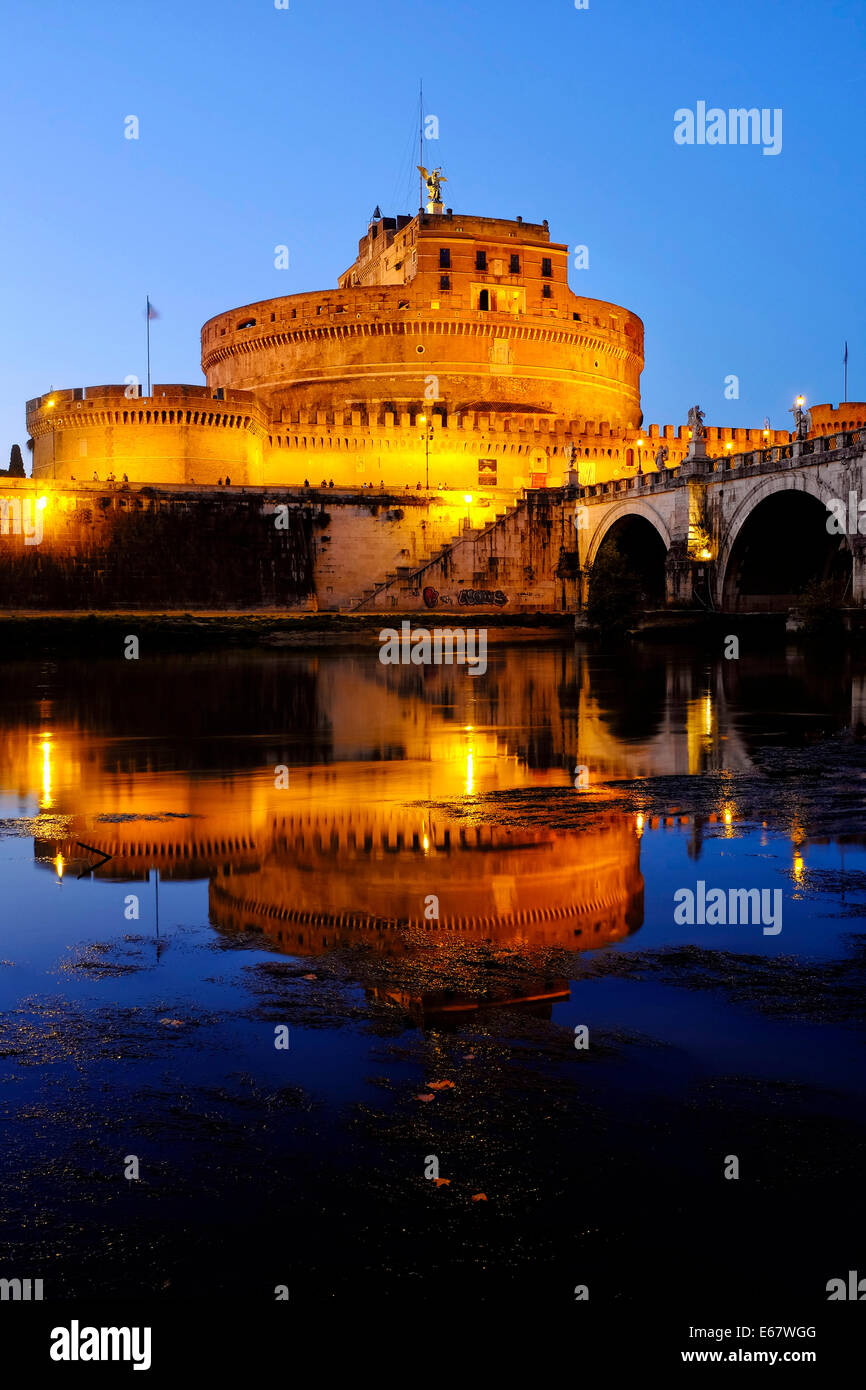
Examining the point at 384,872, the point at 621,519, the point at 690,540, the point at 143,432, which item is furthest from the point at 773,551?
the point at 384,872

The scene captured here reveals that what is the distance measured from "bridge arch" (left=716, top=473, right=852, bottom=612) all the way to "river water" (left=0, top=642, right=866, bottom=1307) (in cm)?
3302

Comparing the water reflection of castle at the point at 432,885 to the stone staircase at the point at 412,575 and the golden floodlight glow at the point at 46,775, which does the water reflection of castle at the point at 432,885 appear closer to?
the golden floodlight glow at the point at 46,775

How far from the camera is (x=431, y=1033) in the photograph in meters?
5.43

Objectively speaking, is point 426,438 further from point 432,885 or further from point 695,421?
point 432,885

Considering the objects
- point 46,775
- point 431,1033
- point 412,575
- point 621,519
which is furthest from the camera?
point 412,575

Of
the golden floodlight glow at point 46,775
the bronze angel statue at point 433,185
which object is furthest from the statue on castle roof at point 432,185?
the golden floodlight glow at point 46,775

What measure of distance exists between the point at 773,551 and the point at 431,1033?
1698 inches

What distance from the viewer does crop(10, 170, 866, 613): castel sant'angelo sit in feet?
177

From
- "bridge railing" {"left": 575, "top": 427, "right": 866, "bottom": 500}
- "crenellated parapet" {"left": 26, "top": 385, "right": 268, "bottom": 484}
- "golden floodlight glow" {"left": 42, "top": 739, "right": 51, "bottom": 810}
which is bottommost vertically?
"golden floodlight glow" {"left": 42, "top": 739, "right": 51, "bottom": 810}

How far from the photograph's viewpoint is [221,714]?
20422mm

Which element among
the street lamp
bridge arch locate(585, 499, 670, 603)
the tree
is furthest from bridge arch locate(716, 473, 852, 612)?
the street lamp

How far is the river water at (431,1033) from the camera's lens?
3754 millimetres

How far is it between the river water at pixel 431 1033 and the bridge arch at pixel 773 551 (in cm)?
3302

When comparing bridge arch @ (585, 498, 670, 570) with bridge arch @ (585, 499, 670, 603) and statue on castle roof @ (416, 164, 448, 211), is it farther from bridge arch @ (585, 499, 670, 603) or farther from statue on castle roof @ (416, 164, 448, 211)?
statue on castle roof @ (416, 164, 448, 211)
